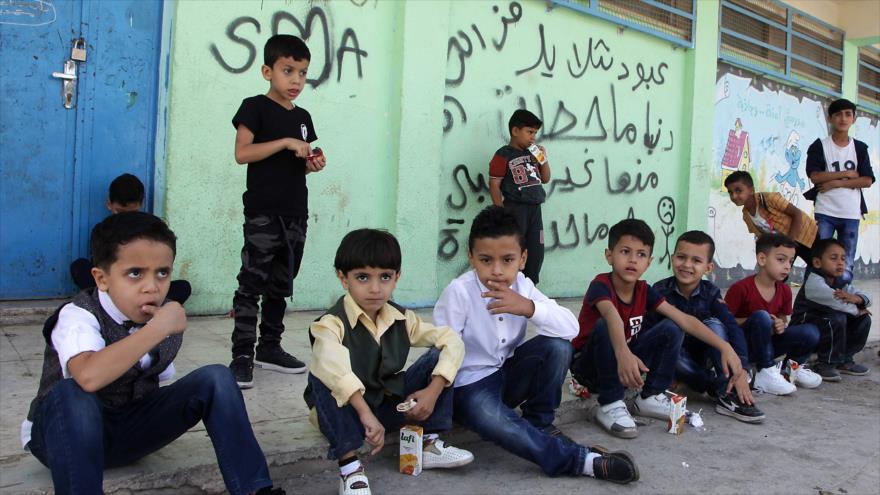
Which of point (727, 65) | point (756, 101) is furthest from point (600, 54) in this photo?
point (756, 101)

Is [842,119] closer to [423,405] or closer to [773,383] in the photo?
[773,383]

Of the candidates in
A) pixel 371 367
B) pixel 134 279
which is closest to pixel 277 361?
pixel 371 367

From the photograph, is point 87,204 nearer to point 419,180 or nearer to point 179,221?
point 179,221

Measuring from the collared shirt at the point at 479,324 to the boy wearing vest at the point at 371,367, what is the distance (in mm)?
203

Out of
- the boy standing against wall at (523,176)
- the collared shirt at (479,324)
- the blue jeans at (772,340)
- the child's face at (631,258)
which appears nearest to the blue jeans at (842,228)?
the blue jeans at (772,340)

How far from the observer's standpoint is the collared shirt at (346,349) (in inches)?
87.9

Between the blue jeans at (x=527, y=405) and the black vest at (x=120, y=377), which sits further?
the blue jeans at (x=527, y=405)

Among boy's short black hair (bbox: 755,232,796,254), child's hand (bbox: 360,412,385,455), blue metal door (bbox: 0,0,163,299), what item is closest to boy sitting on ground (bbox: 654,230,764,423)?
boy's short black hair (bbox: 755,232,796,254)

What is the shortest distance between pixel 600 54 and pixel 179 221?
4.34 metres

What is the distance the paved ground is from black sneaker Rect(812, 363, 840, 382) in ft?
1.99

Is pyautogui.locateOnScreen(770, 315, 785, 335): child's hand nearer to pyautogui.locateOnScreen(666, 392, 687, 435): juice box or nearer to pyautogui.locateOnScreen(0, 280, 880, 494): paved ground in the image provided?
pyautogui.locateOnScreen(0, 280, 880, 494): paved ground

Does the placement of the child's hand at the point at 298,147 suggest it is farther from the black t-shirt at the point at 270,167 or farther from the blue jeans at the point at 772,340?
the blue jeans at the point at 772,340

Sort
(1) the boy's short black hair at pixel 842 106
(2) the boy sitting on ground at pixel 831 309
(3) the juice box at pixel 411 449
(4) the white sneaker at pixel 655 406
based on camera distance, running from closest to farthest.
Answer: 1. (3) the juice box at pixel 411 449
2. (4) the white sneaker at pixel 655 406
3. (2) the boy sitting on ground at pixel 831 309
4. (1) the boy's short black hair at pixel 842 106

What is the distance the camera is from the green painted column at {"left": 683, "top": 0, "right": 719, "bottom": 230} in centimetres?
768
